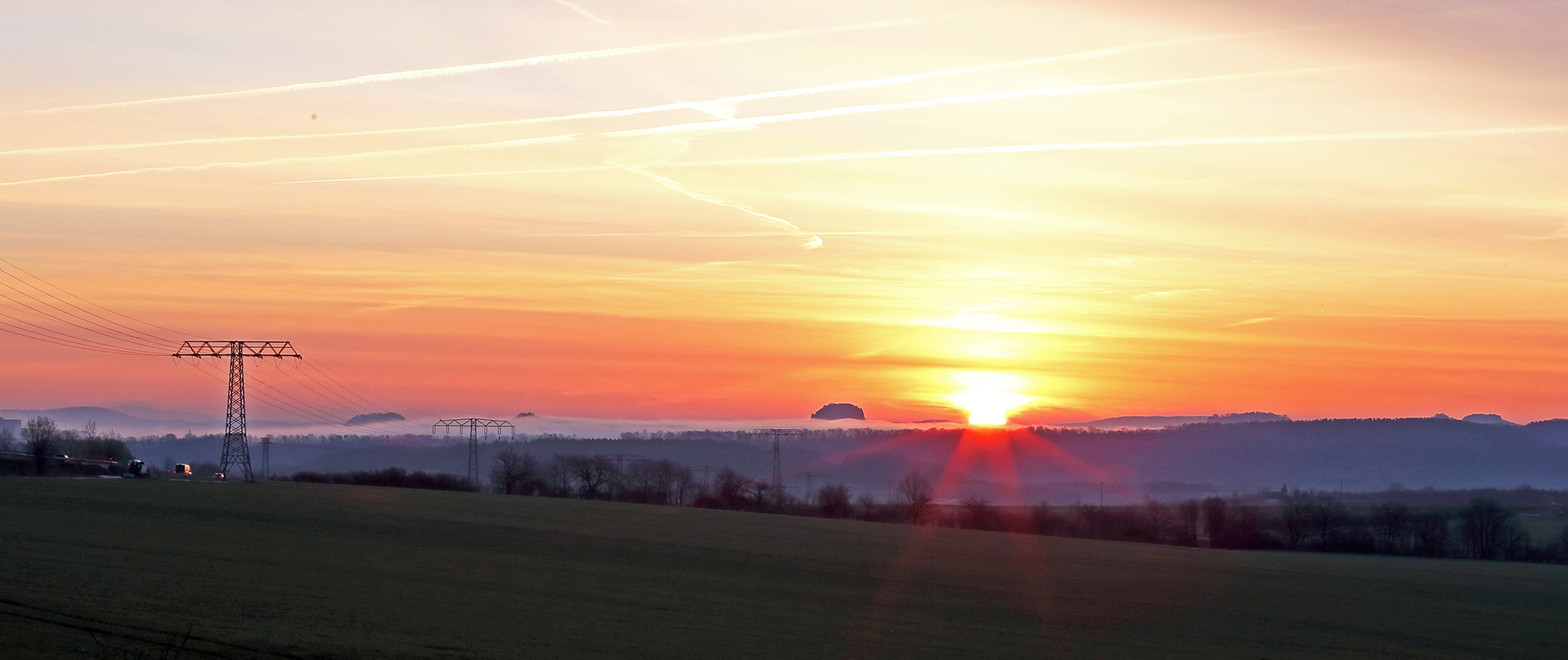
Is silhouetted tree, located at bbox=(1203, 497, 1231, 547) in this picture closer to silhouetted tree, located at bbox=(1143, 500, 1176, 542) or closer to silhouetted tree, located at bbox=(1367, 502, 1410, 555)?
silhouetted tree, located at bbox=(1143, 500, 1176, 542)

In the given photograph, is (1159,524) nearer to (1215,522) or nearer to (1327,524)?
(1215,522)

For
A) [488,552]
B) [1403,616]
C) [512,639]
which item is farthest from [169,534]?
[1403,616]

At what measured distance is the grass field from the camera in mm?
35719

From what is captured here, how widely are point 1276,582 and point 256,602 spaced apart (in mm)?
65647

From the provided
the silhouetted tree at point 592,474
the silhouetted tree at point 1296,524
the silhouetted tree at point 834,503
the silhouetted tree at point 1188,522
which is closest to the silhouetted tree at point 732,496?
the silhouetted tree at point 834,503

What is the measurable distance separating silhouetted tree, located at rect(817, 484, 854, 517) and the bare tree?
816cm

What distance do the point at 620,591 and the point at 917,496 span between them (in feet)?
392

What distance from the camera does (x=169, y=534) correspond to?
2223 inches

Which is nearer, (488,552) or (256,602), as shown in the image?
(256,602)

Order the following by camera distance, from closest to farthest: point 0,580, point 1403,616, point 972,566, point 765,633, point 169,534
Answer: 1. point 0,580
2. point 765,633
3. point 169,534
4. point 1403,616
5. point 972,566

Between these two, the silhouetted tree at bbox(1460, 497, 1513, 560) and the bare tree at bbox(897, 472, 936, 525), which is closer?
the silhouetted tree at bbox(1460, 497, 1513, 560)

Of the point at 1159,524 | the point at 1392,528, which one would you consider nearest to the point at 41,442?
the point at 1159,524

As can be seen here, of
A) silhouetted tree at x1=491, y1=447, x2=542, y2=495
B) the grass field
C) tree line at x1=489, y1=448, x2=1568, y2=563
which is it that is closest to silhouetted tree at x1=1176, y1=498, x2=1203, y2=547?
tree line at x1=489, y1=448, x2=1568, y2=563

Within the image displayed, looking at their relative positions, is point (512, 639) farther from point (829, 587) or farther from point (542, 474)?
point (542, 474)
